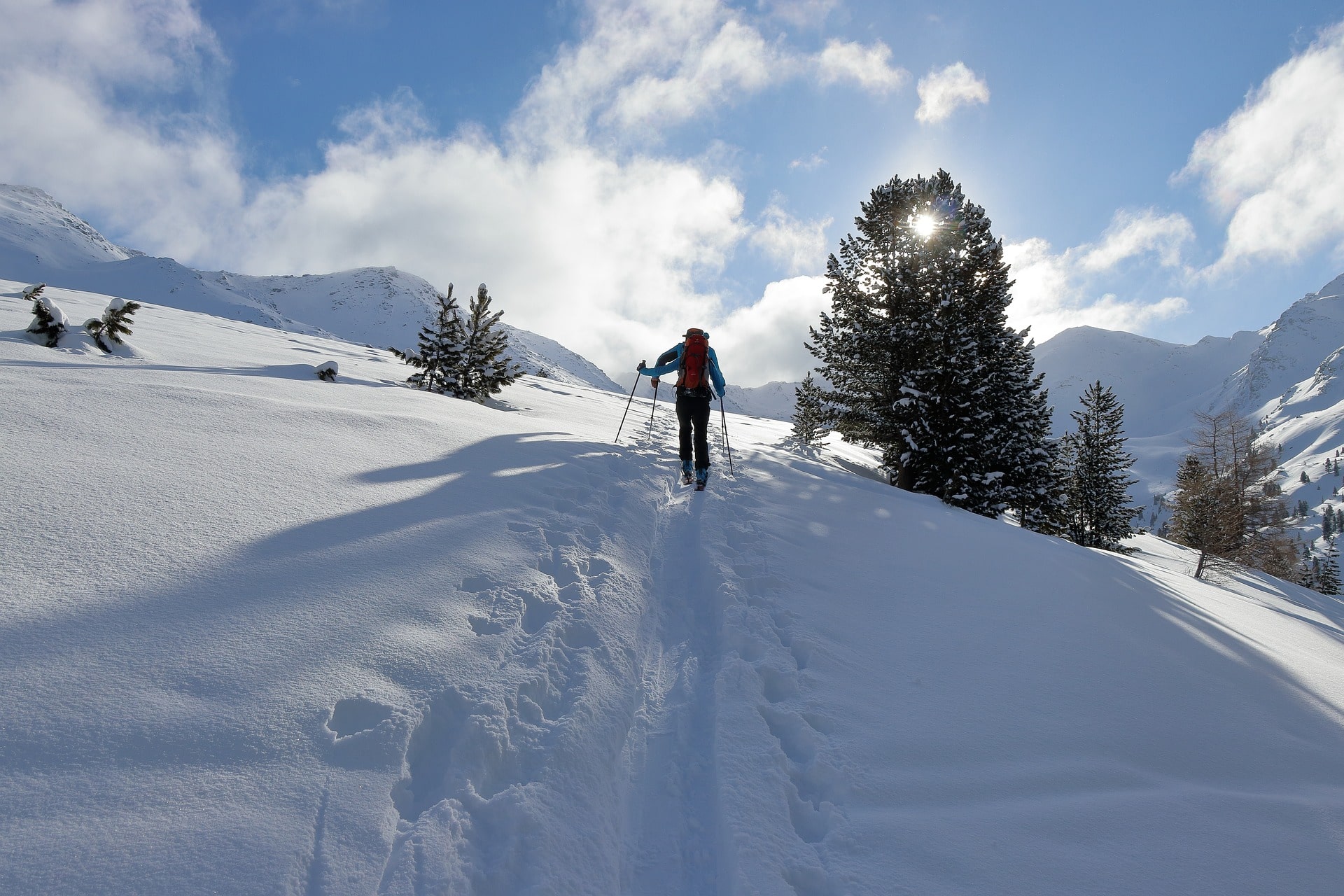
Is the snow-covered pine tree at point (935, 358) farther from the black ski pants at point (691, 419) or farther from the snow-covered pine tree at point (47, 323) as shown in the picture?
the snow-covered pine tree at point (47, 323)

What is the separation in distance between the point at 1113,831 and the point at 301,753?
12.3ft

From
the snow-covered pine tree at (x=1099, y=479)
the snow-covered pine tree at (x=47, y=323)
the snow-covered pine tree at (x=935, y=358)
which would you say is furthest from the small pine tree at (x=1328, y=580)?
the snow-covered pine tree at (x=47, y=323)

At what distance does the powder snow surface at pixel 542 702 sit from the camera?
2.03 m

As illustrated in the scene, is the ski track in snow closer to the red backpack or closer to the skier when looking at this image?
the skier

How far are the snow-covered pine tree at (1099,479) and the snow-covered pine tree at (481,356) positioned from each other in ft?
74.7

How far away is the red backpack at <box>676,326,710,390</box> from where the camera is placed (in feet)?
28.9

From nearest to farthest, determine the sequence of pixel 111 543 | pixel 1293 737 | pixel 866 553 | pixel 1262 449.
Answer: pixel 111 543, pixel 1293 737, pixel 866 553, pixel 1262 449


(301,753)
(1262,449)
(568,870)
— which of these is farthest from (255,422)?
(1262,449)

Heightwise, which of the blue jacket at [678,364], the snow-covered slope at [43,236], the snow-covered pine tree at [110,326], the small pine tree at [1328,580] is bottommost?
the small pine tree at [1328,580]

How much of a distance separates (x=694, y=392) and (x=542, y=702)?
6256 mm

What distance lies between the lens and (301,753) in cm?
222

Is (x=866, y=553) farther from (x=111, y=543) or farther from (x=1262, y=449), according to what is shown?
(x=1262, y=449)

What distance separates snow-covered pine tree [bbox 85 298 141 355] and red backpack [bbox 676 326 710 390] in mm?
7788

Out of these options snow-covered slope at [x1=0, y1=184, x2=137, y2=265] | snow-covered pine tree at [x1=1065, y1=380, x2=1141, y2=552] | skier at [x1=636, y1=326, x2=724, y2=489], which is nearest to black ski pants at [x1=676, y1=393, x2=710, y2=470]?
skier at [x1=636, y1=326, x2=724, y2=489]
